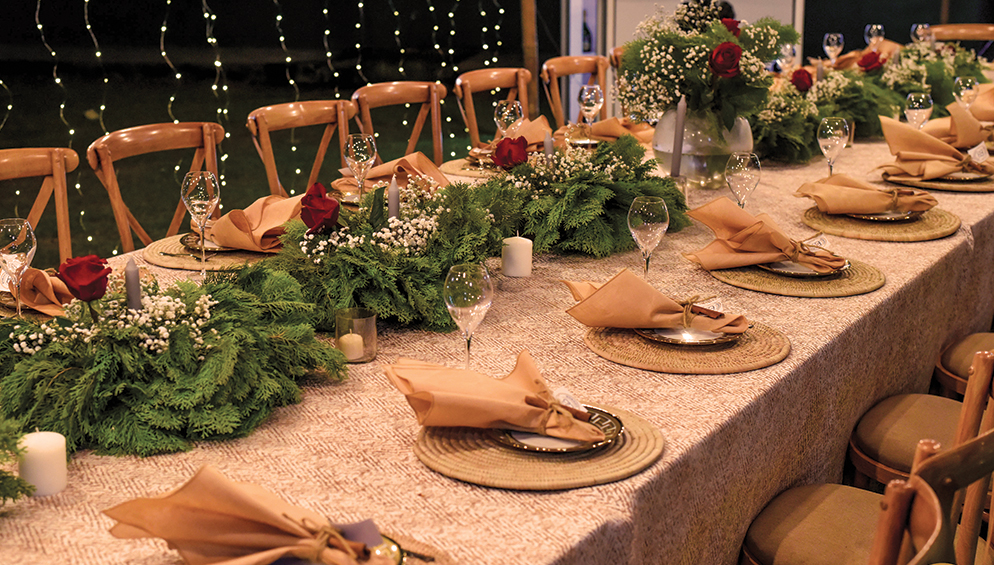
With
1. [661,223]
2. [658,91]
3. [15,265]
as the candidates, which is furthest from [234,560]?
[658,91]

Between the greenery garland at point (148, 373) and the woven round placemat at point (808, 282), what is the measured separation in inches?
36.9

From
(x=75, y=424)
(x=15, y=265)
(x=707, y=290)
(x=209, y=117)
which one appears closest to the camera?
(x=75, y=424)

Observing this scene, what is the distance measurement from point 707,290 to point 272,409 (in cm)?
95

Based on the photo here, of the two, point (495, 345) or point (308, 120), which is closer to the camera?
point (495, 345)

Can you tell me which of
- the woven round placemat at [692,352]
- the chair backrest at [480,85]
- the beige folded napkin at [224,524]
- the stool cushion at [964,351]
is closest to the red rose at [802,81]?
the chair backrest at [480,85]

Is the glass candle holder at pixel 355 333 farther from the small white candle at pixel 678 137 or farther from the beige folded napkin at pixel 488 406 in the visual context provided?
the small white candle at pixel 678 137

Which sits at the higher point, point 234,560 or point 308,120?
point 308,120

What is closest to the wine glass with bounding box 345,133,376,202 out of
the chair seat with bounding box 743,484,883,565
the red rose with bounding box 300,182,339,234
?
the red rose with bounding box 300,182,339,234

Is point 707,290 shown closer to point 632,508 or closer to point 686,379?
point 686,379

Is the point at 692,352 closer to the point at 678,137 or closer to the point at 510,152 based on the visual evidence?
the point at 510,152

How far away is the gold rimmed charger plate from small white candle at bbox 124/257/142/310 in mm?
533

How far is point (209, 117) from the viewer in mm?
5133

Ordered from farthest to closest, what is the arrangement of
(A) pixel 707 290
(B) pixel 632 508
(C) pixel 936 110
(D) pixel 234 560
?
(C) pixel 936 110 → (A) pixel 707 290 → (B) pixel 632 508 → (D) pixel 234 560

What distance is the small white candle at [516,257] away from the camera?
6.25 feet
